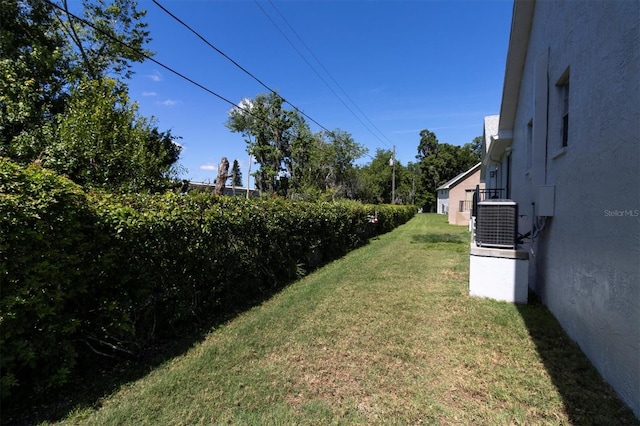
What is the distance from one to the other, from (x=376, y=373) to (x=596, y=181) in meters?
2.82

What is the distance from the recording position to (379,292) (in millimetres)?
6184

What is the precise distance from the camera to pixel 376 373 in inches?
127

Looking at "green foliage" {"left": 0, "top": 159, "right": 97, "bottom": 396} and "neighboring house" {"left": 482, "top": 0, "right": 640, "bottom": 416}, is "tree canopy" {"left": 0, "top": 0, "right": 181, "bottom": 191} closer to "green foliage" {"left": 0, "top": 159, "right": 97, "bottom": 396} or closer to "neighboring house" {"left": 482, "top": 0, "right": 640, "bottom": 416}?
"green foliage" {"left": 0, "top": 159, "right": 97, "bottom": 396}

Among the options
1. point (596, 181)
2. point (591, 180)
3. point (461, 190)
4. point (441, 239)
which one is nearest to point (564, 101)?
point (591, 180)

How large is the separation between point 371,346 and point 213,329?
2084 mm

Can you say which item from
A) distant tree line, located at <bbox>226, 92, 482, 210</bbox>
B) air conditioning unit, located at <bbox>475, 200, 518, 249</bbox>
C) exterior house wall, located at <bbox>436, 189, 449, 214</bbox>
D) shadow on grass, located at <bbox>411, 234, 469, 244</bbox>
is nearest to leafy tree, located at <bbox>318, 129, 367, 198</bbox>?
distant tree line, located at <bbox>226, 92, 482, 210</bbox>

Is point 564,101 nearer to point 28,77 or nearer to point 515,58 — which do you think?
point 515,58

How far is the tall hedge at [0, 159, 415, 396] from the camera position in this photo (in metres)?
2.47

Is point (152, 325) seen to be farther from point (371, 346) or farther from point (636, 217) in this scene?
point (636, 217)

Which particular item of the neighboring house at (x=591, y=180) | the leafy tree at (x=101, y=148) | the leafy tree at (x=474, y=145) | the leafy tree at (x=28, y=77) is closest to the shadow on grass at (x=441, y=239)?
the neighboring house at (x=591, y=180)

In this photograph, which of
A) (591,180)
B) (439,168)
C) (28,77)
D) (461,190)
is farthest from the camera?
(439,168)

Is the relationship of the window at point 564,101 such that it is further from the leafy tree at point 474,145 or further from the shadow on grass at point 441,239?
the leafy tree at point 474,145

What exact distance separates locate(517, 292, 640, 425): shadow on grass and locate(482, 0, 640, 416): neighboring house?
89 mm

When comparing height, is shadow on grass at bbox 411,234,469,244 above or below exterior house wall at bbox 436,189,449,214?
below
